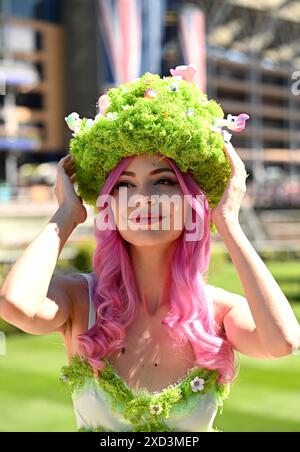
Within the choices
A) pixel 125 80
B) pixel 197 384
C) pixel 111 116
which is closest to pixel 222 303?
pixel 197 384

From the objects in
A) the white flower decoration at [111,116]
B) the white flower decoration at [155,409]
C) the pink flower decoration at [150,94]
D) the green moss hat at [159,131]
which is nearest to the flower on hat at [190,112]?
the green moss hat at [159,131]

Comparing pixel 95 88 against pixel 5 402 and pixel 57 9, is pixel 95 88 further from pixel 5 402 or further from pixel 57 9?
pixel 5 402

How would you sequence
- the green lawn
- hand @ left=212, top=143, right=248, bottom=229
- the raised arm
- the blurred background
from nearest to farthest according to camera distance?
1. the raised arm
2. hand @ left=212, top=143, right=248, bottom=229
3. the green lawn
4. the blurred background

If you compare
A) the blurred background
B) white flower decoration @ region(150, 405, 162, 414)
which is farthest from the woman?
the blurred background

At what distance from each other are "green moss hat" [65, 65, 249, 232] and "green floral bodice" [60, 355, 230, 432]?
2.18ft

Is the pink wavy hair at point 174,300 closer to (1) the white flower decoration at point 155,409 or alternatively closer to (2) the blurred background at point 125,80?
(1) the white flower decoration at point 155,409

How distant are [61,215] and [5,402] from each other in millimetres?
4823

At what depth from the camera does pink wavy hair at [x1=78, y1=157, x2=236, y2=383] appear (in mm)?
2568

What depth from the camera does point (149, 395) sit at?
8.21 ft

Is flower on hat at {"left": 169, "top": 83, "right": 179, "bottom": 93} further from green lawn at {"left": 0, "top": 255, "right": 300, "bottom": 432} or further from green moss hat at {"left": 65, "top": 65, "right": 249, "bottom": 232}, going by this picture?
green lawn at {"left": 0, "top": 255, "right": 300, "bottom": 432}

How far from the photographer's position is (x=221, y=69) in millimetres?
67750

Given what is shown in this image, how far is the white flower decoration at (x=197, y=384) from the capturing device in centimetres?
252
